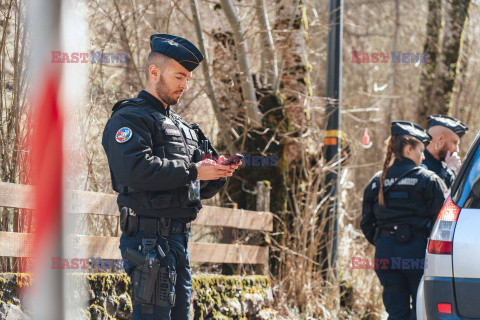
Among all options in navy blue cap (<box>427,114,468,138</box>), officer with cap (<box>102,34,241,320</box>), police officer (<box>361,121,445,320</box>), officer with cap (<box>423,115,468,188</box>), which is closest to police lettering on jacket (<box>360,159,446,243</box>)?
police officer (<box>361,121,445,320</box>)

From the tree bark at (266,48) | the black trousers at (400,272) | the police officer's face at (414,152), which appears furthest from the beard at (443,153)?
the tree bark at (266,48)

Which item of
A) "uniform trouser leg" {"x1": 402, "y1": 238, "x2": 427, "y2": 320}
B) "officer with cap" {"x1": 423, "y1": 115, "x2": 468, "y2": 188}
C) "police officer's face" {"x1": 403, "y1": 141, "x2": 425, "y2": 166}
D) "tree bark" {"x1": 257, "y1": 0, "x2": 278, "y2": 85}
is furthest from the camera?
"tree bark" {"x1": 257, "y1": 0, "x2": 278, "y2": 85}

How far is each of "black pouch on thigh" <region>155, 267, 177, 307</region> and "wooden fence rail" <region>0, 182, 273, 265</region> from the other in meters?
0.67

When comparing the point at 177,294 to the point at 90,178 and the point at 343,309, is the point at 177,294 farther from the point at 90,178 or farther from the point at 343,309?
the point at 343,309

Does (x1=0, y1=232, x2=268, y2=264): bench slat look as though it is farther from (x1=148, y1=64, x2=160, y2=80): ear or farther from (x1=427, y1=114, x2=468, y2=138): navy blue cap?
(x1=427, y1=114, x2=468, y2=138): navy blue cap

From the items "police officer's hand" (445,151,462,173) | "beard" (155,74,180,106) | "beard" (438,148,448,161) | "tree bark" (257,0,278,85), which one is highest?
"tree bark" (257,0,278,85)

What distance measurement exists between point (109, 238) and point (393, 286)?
2349 millimetres

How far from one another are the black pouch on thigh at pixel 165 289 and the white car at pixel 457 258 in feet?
4.64

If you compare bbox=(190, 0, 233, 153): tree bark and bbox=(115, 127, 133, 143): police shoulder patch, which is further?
bbox=(190, 0, 233, 153): tree bark

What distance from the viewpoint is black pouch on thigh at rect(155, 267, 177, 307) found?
350 cm

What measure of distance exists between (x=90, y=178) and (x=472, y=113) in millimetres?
14286

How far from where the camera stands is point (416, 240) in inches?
219

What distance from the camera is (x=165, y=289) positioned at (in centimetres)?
351

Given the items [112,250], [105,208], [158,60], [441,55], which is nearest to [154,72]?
[158,60]
